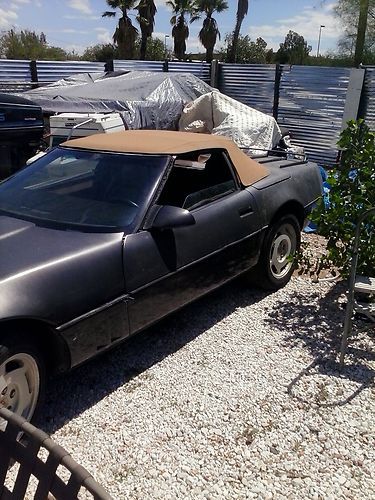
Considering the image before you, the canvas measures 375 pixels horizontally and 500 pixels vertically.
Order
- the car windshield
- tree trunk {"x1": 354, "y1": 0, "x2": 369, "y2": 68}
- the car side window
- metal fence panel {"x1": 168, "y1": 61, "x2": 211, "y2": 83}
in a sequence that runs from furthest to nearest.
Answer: tree trunk {"x1": 354, "y1": 0, "x2": 369, "y2": 68} → metal fence panel {"x1": 168, "y1": 61, "x2": 211, "y2": 83} → the car side window → the car windshield

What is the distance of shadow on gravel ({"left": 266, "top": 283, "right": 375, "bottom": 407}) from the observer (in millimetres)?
3123

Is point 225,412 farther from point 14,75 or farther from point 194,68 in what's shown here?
point 194,68

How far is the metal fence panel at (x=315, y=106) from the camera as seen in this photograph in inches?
442

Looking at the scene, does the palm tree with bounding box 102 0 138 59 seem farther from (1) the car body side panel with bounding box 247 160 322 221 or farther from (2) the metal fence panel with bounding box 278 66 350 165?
(1) the car body side panel with bounding box 247 160 322 221

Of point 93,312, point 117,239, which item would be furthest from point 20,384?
point 117,239

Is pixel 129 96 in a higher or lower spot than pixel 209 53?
lower

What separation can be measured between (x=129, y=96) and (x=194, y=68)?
490cm

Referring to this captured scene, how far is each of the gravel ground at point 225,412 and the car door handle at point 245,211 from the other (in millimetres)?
899

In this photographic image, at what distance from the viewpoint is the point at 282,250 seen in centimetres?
469

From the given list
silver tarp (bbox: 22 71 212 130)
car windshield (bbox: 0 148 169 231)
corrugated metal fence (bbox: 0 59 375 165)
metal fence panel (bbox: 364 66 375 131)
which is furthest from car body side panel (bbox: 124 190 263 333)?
corrugated metal fence (bbox: 0 59 375 165)

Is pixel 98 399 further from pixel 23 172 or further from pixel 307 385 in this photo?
pixel 23 172

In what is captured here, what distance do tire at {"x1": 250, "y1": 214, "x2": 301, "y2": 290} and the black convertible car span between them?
0.06 feet

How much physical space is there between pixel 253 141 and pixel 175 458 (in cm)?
835

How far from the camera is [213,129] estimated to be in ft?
33.3
